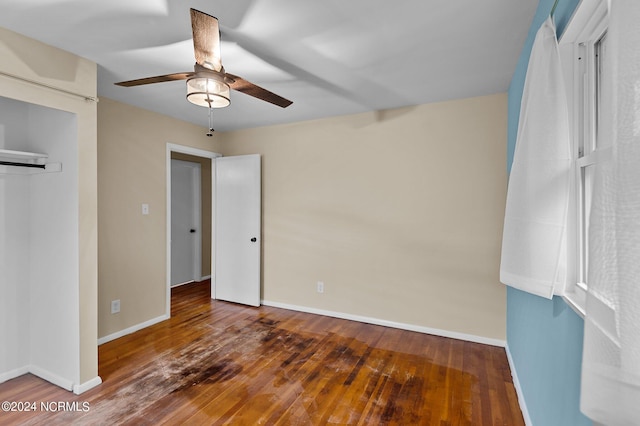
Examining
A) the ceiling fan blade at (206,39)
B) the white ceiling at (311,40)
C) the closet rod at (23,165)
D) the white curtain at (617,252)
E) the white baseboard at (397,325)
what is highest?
the white ceiling at (311,40)

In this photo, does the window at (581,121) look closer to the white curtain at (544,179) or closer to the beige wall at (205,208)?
the white curtain at (544,179)

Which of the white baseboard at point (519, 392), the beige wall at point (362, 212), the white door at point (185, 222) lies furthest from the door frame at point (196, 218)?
the white baseboard at point (519, 392)

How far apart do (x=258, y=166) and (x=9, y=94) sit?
2.49m

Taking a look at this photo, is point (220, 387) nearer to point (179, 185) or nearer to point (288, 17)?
point (288, 17)

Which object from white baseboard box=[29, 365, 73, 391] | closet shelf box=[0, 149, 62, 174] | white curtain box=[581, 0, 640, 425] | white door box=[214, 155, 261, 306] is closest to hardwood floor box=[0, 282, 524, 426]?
white baseboard box=[29, 365, 73, 391]

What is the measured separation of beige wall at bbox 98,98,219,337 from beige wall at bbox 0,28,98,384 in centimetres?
82

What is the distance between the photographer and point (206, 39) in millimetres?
1632

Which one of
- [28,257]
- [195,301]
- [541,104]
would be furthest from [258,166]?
[541,104]

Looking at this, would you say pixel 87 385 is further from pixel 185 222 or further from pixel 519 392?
pixel 185 222

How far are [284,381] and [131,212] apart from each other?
Result: 2.39m

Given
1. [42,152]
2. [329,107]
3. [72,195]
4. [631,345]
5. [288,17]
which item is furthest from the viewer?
[329,107]

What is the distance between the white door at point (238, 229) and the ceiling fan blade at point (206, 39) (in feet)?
8.09

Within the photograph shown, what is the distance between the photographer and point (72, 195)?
2291 mm

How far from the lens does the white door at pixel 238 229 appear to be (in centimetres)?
422
